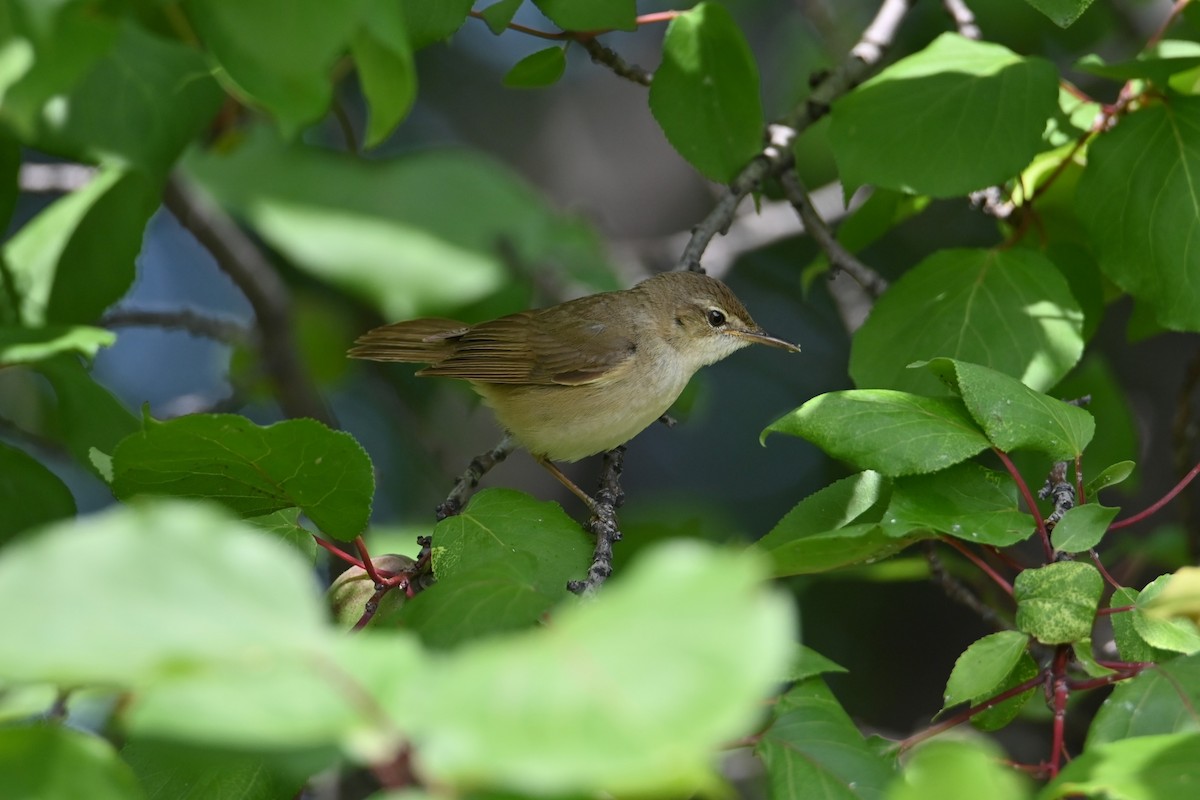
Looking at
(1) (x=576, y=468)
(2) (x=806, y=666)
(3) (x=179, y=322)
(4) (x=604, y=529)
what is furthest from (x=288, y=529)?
(1) (x=576, y=468)

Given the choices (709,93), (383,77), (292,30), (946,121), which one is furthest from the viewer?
(709,93)

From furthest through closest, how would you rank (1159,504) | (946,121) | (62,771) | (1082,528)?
(946,121) → (1159,504) → (1082,528) → (62,771)

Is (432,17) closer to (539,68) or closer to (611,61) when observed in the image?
(539,68)

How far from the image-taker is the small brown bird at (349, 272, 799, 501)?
13.6 ft

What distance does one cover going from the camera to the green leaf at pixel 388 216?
13.4ft

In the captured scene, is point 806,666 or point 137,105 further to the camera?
point 137,105

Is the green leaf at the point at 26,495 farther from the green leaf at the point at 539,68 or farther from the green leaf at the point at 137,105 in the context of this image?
the green leaf at the point at 539,68

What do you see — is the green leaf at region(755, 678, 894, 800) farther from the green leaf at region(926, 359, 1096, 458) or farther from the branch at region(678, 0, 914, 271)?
the branch at region(678, 0, 914, 271)

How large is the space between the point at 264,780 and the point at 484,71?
298 inches

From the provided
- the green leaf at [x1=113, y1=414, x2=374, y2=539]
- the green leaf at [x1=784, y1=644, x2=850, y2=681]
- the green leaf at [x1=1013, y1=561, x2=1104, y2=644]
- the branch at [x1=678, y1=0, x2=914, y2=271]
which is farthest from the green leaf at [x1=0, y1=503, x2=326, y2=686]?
the branch at [x1=678, y1=0, x2=914, y2=271]

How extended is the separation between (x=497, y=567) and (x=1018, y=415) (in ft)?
3.36

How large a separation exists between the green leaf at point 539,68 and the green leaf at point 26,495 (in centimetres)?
151

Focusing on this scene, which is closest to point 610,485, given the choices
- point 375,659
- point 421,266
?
point 421,266

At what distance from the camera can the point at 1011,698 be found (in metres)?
2.21
